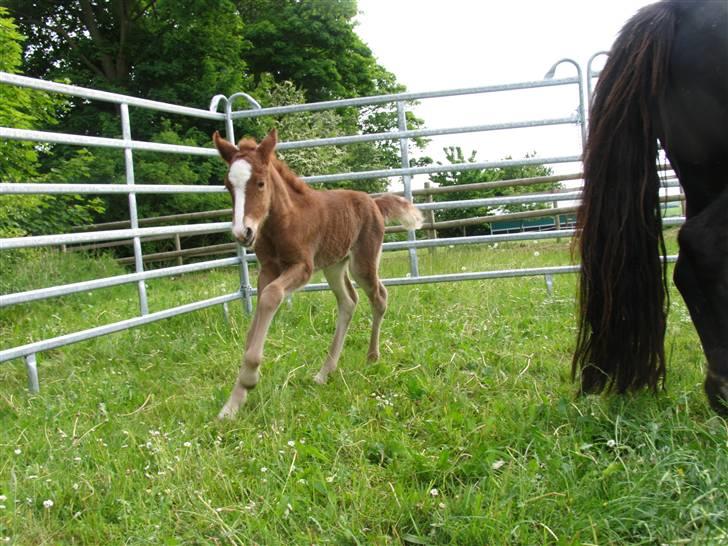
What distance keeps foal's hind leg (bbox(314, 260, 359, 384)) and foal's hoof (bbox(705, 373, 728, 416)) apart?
1.94 metres

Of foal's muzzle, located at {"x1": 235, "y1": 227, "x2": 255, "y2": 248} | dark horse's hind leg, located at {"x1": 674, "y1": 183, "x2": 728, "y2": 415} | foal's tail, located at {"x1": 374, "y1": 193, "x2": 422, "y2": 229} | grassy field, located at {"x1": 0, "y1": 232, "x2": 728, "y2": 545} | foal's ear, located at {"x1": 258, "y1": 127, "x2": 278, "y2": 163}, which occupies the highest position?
foal's ear, located at {"x1": 258, "y1": 127, "x2": 278, "y2": 163}

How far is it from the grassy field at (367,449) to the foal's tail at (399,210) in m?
0.84

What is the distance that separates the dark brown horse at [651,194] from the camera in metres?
2.06

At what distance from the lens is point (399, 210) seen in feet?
14.5

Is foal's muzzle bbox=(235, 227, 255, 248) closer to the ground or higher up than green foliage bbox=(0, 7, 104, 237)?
closer to the ground

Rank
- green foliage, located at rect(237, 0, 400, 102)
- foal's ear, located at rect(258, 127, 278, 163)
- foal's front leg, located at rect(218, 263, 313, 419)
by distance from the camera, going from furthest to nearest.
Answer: green foliage, located at rect(237, 0, 400, 102), foal's ear, located at rect(258, 127, 278, 163), foal's front leg, located at rect(218, 263, 313, 419)

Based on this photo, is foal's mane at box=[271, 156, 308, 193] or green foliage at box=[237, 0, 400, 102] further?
green foliage at box=[237, 0, 400, 102]

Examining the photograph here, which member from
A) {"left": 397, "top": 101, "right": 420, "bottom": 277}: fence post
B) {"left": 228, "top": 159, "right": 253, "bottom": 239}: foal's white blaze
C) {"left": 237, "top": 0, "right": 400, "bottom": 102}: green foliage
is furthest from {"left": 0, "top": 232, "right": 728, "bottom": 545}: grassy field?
{"left": 237, "top": 0, "right": 400, "bottom": 102}: green foliage

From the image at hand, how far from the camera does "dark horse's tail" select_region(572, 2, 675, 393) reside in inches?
86.5

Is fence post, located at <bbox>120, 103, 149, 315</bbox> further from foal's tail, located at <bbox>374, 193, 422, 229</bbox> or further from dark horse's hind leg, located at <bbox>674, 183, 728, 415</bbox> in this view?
dark horse's hind leg, located at <bbox>674, 183, 728, 415</bbox>

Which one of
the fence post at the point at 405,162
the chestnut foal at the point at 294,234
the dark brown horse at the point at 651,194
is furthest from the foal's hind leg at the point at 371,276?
the dark brown horse at the point at 651,194

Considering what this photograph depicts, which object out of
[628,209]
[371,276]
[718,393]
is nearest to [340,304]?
[371,276]

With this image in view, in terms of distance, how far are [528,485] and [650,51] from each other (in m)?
1.57

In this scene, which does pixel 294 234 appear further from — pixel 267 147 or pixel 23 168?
pixel 23 168
